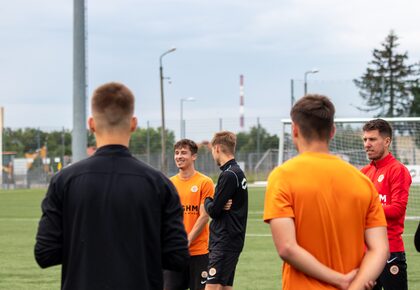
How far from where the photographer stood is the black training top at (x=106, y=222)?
3723mm

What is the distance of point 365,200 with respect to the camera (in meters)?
3.98

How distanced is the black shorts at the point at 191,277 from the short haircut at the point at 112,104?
3.98 m

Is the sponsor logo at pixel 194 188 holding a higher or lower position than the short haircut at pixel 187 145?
lower

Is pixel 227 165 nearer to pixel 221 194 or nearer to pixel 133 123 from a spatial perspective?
pixel 221 194

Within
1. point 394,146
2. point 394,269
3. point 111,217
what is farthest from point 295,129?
point 394,146

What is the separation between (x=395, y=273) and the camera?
6547mm

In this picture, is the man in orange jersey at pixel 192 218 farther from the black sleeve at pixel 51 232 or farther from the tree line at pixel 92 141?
the tree line at pixel 92 141

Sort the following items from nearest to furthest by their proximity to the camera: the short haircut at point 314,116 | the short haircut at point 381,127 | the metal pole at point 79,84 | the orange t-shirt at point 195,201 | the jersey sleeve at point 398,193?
the short haircut at point 314,116, the jersey sleeve at point 398,193, the short haircut at point 381,127, the orange t-shirt at point 195,201, the metal pole at point 79,84

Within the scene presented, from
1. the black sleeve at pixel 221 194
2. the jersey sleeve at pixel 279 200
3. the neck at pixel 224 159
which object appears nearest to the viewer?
the jersey sleeve at pixel 279 200

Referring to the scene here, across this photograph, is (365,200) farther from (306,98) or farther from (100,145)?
(100,145)

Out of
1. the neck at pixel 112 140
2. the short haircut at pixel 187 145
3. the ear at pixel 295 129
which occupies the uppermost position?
the ear at pixel 295 129

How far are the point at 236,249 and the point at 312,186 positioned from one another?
4152 mm

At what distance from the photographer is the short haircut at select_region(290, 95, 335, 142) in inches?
155

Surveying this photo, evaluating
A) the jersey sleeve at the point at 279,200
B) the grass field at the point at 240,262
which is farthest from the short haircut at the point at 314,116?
the grass field at the point at 240,262
